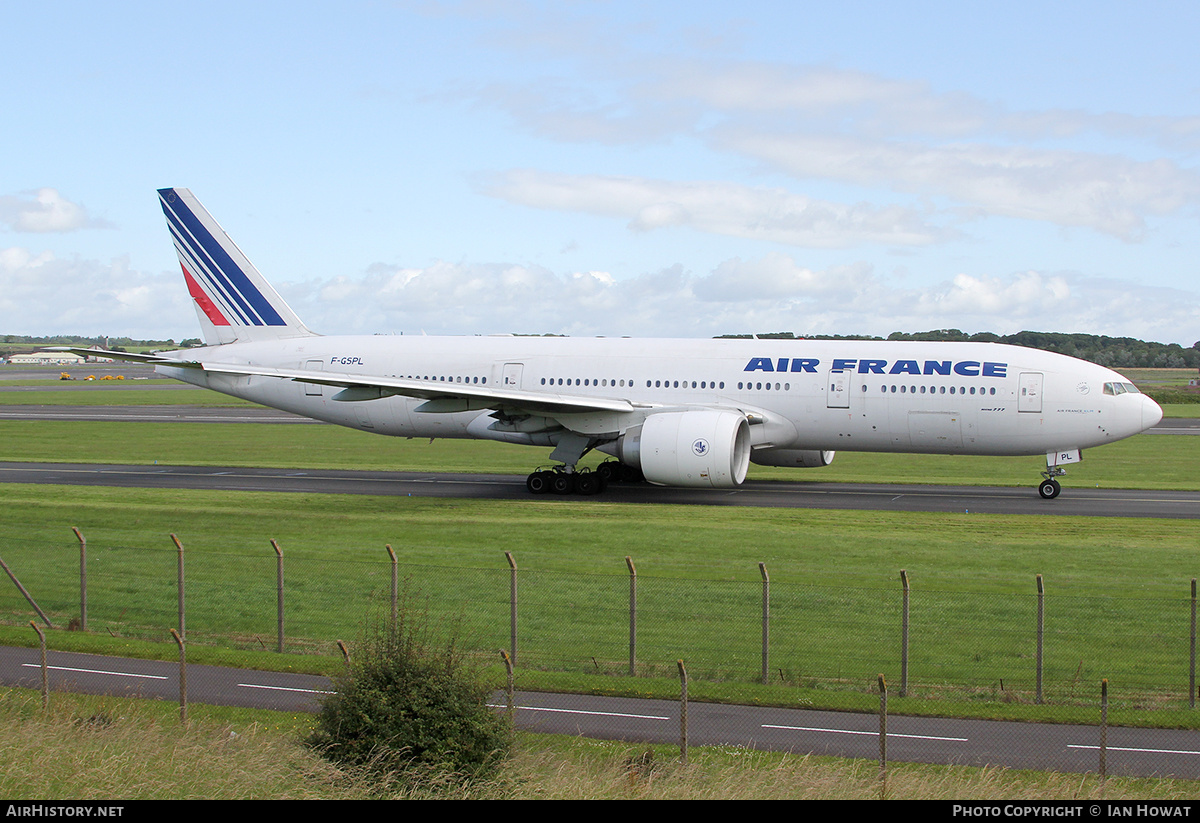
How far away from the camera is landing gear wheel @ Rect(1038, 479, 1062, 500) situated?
32281mm

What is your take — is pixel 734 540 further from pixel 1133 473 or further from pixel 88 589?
pixel 1133 473

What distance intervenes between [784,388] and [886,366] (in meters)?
3.08

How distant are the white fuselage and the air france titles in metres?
0.04

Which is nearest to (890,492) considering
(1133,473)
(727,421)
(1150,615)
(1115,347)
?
(727,421)

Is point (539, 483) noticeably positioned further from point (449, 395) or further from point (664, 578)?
point (664, 578)

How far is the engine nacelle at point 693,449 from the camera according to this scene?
98.4 ft

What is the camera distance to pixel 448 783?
1023cm

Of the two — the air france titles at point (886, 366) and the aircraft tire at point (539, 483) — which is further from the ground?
the air france titles at point (886, 366)

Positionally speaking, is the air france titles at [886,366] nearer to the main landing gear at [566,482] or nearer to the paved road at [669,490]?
the paved road at [669,490]

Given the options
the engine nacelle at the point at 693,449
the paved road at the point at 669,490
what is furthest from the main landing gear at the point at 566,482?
the engine nacelle at the point at 693,449

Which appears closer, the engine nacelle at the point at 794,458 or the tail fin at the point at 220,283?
the engine nacelle at the point at 794,458

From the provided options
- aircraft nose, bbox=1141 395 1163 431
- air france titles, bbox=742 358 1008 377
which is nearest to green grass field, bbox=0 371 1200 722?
aircraft nose, bbox=1141 395 1163 431

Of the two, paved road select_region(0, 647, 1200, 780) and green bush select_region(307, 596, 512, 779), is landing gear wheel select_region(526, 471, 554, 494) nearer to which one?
paved road select_region(0, 647, 1200, 780)

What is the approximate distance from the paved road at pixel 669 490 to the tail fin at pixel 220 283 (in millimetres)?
5324
